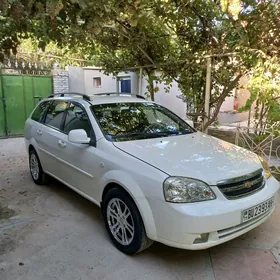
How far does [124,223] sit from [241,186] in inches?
45.3

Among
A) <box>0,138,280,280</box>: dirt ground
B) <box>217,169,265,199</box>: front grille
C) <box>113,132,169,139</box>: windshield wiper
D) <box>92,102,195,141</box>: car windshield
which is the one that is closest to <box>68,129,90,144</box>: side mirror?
<box>92,102,195,141</box>: car windshield

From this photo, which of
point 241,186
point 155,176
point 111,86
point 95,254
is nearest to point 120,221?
point 95,254

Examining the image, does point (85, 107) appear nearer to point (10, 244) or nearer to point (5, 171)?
point (10, 244)

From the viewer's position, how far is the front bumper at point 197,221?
219 centimetres

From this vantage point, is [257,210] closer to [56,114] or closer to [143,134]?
[143,134]

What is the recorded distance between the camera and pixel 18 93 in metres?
8.91

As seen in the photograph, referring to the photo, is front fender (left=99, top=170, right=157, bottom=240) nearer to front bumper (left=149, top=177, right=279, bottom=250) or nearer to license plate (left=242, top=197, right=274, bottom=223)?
front bumper (left=149, top=177, right=279, bottom=250)

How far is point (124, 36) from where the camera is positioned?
6270 mm

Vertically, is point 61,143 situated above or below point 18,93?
below

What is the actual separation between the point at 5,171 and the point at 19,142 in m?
3.07

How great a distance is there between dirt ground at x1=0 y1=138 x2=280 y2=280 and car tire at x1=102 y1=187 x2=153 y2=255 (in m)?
0.12

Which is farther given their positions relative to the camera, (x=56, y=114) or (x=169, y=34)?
(x=169, y=34)

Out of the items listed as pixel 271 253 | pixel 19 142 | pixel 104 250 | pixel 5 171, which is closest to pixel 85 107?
pixel 104 250

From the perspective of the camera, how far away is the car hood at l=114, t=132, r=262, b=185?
240 centimetres
